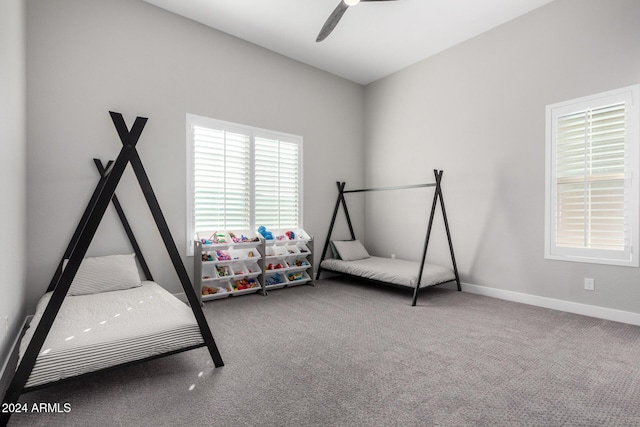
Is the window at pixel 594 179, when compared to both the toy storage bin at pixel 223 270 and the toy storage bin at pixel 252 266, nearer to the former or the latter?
the toy storage bin at pixel 252 266

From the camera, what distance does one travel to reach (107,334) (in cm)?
198

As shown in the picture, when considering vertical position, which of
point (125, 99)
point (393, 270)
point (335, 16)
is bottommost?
point (393, 270)

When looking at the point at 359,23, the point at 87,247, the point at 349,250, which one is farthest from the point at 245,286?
the point at 359,23

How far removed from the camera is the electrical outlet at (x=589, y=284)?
130 inches

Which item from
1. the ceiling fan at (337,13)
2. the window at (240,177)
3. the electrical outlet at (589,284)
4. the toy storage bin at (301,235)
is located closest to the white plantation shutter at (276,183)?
the window at (240,177)

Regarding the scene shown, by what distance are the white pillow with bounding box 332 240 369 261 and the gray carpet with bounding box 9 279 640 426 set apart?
5.55ft

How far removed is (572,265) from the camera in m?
3.45

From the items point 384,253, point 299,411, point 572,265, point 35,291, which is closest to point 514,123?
point 572,265

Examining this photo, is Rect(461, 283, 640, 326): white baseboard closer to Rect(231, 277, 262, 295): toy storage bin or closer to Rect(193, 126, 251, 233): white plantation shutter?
Rect(231, 277, 262, 295): toy storage bin

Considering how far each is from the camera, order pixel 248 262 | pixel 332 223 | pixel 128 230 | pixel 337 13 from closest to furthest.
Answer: pixel 337 13, pixel 128 230, pixel 248 262, pixel 332 223

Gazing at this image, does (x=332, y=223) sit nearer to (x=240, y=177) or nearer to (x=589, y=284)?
(x=240, y=177)

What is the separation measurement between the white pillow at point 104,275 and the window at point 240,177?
78cm

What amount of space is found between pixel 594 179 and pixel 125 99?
4.94m

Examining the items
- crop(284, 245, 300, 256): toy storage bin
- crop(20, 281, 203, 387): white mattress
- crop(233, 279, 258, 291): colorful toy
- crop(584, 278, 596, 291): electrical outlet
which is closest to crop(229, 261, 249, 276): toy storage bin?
crop(233, 279, 258, 291): colorful toy
